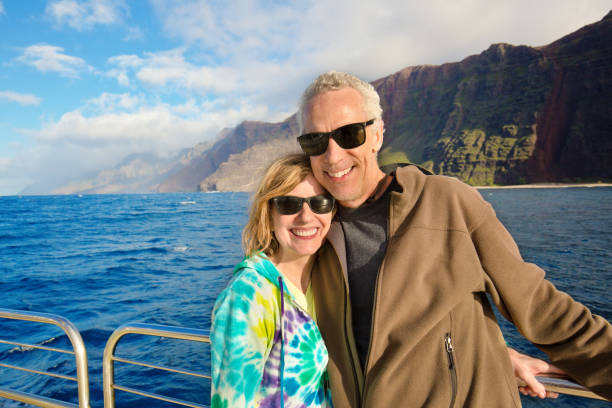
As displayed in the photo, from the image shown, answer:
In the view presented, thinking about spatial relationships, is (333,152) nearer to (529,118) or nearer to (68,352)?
(68,352)

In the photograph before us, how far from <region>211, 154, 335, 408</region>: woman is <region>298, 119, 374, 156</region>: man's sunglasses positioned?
15 centimetres

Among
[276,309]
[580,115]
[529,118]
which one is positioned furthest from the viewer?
[529,118]

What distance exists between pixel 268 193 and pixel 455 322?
4.29 feet

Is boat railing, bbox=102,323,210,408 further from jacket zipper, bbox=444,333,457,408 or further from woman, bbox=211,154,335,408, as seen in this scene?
jacket zipper, bbox=444,333,457,408

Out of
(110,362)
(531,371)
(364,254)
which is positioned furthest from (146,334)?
(531,371)

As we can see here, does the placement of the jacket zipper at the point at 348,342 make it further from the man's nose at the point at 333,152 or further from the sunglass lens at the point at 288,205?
the man's nose at the point at 333,152

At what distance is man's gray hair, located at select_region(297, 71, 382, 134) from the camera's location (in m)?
2.06

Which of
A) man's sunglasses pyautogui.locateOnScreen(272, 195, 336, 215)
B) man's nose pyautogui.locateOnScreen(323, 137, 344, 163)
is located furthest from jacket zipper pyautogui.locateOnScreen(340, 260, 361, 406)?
man's nose pyautogui.locateOnScreen(323, 137, 344, 163)

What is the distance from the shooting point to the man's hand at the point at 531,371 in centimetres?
175

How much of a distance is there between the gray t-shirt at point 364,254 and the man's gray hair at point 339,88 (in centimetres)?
54

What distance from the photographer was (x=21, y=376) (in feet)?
22.9

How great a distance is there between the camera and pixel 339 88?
6.79ft

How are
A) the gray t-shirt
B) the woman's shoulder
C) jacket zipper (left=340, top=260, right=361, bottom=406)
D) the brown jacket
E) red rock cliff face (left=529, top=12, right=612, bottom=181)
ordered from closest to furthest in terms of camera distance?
the woman's shoulder, the brown jacket, jacket zipper (left=340, top=260, right=361, bottom=406), the gray t-shirt, red rock cliff face (left=529, top=12, right=612, bottom=181)

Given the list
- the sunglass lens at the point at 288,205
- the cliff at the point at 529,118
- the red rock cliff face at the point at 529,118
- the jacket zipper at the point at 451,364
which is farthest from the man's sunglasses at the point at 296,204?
the red rock cliff face at the point at 529,118
